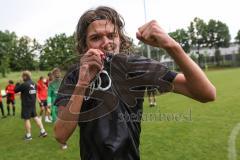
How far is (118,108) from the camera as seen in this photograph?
204 cm

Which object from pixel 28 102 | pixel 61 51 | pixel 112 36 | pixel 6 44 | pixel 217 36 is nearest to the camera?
pixel 112 36

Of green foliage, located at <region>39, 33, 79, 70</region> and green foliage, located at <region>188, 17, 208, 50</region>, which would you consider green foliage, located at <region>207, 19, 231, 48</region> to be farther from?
green foliage, located at <region>39, 33, 79, 70</region>

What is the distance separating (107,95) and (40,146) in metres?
7.86

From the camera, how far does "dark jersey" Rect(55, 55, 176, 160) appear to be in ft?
6.48

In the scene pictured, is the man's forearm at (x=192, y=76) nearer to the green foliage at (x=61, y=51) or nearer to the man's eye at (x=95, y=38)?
the man's eye at (x=95, y=38)

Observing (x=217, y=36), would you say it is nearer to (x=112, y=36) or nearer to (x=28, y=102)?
(x=28, y=102)

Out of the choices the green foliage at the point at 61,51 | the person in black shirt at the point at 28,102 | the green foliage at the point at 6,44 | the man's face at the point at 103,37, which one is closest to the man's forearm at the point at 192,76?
the man's face at the point at 103,37

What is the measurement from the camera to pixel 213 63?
295ft

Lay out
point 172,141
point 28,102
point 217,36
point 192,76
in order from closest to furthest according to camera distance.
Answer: point 192,76, point 172,141, point 28,102, point 217,36

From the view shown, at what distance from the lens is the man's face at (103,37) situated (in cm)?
207

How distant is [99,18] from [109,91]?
49 centimetres

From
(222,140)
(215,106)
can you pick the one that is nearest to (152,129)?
(222,140)

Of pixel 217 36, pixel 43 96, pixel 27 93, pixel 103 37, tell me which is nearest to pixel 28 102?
pixel 27 93

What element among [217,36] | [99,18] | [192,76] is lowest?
[192,76]
